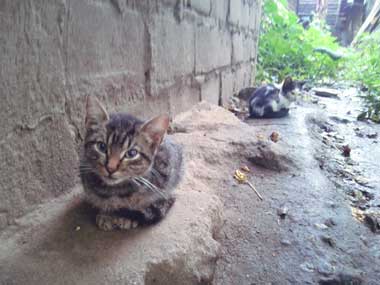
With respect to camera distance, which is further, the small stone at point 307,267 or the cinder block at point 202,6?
the cinder block at point 202,6

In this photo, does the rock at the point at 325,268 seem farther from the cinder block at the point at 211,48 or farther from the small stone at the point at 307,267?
the cinder block at the point at 211,48

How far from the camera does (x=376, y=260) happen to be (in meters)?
1.67

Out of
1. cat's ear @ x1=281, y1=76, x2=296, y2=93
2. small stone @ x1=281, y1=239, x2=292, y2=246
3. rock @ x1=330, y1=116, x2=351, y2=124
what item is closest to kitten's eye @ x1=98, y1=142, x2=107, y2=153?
small stone @ x1=281, y1=239, x2=292, y2=246

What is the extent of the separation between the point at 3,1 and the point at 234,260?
1384mm

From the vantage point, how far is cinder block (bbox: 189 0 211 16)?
294cm

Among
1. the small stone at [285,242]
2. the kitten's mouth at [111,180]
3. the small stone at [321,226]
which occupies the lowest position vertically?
the small stone at [321,226]

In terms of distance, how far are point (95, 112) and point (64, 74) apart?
0.27 metres

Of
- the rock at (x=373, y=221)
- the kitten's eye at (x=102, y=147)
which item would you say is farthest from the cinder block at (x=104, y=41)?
the rock at (x=373, y=221)

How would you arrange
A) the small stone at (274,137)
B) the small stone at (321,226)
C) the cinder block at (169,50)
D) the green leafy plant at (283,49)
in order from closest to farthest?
1. the small stone at (321,226)
2. the cinder block at (169,50)
3. the small stone at (274,137)
4. the green leafy plant at (283,49)

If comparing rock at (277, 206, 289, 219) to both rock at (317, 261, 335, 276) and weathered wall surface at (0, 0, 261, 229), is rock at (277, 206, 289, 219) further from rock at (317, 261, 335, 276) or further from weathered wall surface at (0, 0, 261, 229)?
weathered wall surface at (0, 0, 261, 229)

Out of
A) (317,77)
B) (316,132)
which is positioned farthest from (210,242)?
(317,77)

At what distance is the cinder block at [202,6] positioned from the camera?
9.65 ft

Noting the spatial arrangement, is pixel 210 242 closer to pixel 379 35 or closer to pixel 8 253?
pixel 8 253

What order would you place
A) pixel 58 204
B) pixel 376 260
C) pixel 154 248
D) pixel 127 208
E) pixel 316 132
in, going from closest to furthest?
pixel 154 248
pixel 127 208
pixel 58 204
pixel 376 260
pixel 316 132
